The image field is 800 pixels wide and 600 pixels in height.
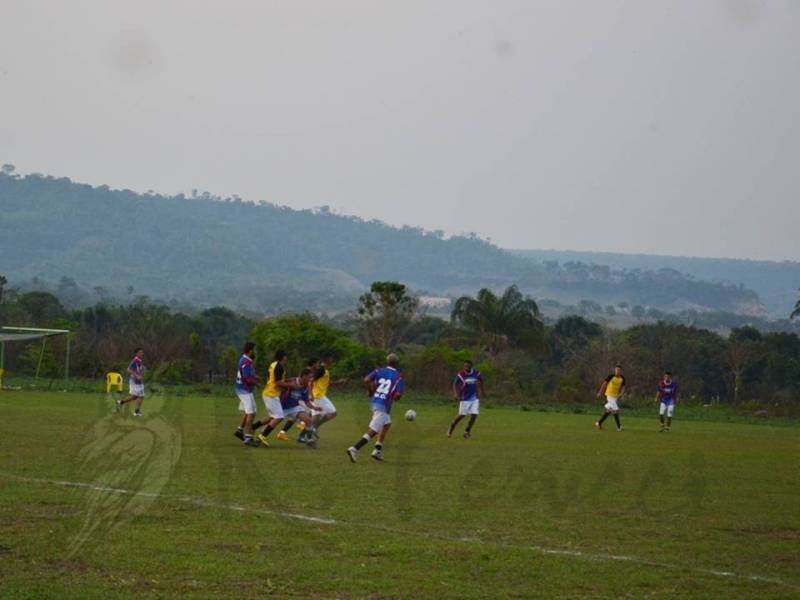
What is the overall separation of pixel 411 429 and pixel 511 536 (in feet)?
63.0

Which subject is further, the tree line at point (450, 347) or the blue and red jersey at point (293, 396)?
the tree line at point (450, 347)

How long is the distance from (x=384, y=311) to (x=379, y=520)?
176ft

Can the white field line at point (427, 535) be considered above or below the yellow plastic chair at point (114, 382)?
above

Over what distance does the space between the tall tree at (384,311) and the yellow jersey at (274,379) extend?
42424 millimetres

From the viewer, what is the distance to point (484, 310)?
75812 mm

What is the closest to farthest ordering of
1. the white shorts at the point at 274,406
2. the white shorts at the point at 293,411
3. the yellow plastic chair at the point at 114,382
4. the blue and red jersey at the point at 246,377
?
the blue and red jersey at the point at 246,377
the white shorts at the point at 274,406
the white shorts at the point at 293,411
the yellow plastic chair at the point at 114,382

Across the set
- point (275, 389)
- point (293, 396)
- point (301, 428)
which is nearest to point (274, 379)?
point (275, 389)

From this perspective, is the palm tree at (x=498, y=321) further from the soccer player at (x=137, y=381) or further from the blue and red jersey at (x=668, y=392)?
the soccer player at (x=137, y=381)

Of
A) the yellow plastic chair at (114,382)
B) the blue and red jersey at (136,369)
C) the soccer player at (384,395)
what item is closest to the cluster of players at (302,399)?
the soccer player at (384,395)

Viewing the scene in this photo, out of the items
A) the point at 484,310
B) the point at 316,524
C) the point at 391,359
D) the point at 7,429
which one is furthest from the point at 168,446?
the point at 484,310

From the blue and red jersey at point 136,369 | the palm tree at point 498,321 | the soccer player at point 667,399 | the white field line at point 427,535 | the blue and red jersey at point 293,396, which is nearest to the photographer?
the white field line at point 427,535

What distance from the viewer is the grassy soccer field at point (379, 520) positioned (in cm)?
1126

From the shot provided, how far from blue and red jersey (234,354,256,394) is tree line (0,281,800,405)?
32.7 m

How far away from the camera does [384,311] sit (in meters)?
68.4
